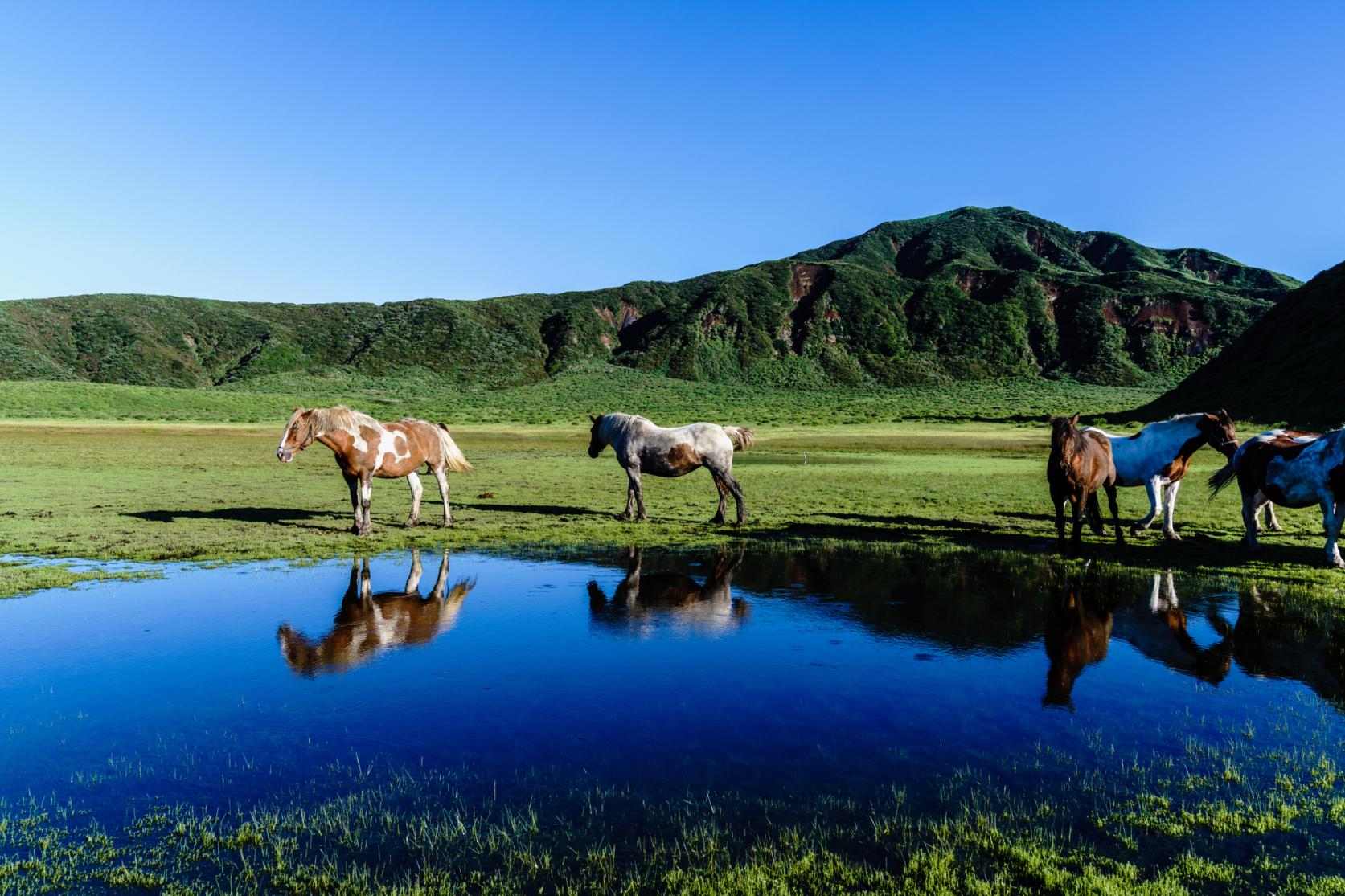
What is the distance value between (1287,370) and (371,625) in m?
86.3

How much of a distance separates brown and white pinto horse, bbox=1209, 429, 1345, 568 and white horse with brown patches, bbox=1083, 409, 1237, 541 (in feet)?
3.28

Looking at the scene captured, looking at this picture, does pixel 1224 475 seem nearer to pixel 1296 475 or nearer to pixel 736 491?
pixel 1296 475

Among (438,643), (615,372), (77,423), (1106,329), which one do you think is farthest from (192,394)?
(1106,329)

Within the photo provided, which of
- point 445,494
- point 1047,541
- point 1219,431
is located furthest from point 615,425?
point 1219,431

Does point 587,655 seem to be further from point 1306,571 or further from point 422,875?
point 1306,571

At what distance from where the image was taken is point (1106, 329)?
16362cm

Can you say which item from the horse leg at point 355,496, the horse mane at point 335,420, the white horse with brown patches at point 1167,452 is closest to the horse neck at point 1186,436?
the white horse with brown patches at point 1167,452

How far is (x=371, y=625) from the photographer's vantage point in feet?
34.1

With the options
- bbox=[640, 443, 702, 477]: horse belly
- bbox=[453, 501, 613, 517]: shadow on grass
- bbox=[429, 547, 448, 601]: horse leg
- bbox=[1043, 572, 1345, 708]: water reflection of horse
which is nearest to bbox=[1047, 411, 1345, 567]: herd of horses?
bbox=[1043, 572, 1345, 708]: water reflection of horse

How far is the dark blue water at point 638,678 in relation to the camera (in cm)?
640

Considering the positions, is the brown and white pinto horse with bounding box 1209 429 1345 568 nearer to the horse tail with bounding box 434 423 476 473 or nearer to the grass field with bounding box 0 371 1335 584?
the grass field with bounding box 0 371 1335 584

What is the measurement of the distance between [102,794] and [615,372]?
150451 mm

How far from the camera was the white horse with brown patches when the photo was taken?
1773cm

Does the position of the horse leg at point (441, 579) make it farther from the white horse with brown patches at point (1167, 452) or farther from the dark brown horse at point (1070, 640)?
the white horse with brown patches at point (1167, 452)
